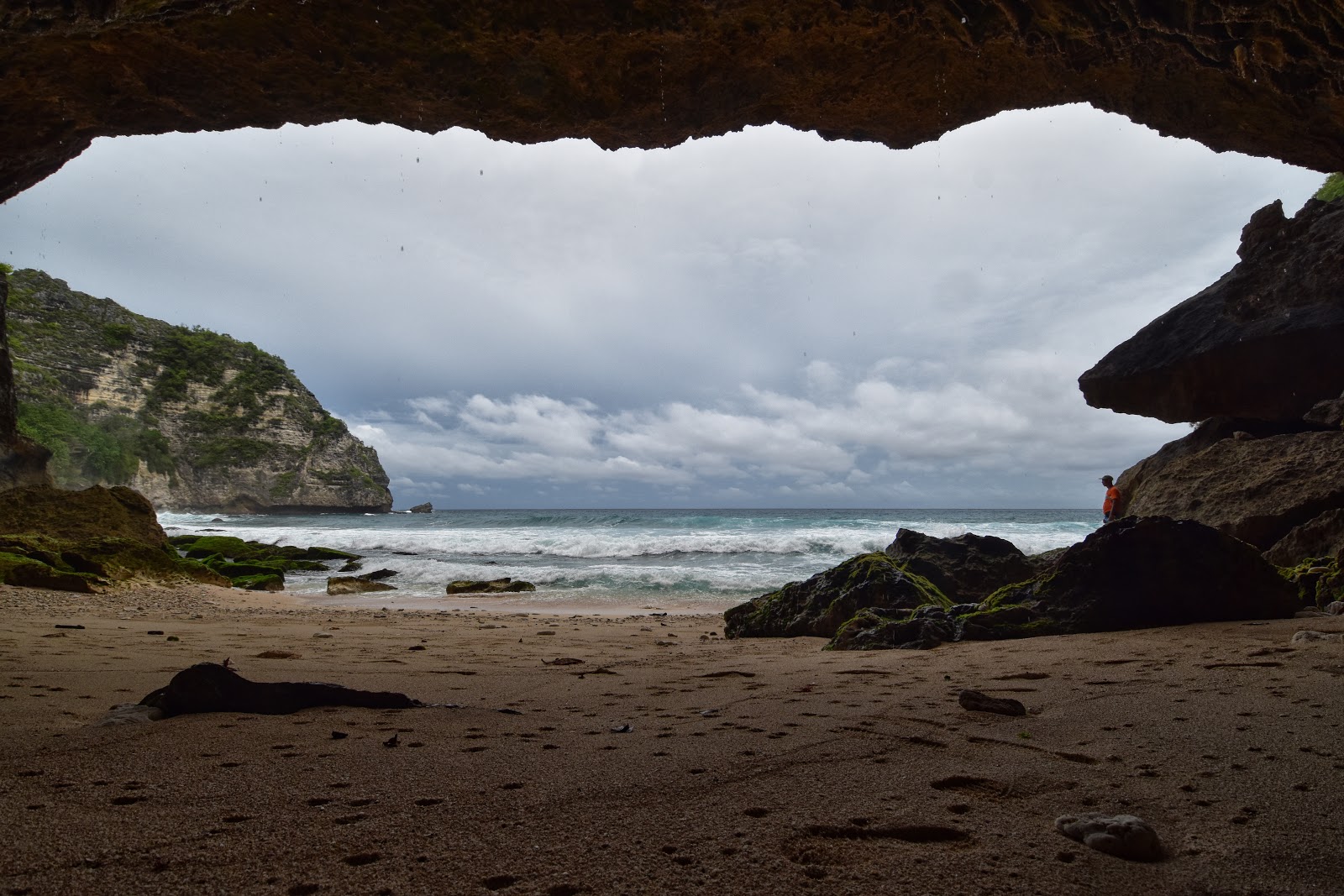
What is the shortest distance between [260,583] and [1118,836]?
14.9m

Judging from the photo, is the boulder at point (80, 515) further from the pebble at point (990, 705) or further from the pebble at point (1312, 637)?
the pebble at point (1312, 637)

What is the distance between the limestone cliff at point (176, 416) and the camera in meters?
45.5

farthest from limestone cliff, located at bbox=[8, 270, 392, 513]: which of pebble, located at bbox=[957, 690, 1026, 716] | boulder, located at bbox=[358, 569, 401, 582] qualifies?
pebble, located at bbox=[957, 690, 1026, 716]

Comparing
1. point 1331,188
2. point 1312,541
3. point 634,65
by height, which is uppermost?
point 1331,188

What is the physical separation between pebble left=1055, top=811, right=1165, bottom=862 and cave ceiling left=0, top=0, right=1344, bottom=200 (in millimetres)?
3664

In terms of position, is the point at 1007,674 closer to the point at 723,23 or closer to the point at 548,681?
the point at 548,681

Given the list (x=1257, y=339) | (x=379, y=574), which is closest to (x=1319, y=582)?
(x=1257, y=339)

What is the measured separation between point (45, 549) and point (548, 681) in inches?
421

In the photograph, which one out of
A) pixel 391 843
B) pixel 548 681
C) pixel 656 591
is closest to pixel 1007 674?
pixel 548 681

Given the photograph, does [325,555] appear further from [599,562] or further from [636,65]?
[636,65]

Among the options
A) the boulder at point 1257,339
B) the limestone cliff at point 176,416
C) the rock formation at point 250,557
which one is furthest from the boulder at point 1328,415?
the limestone cliff at point 176,416

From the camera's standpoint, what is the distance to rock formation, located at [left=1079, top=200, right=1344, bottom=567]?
826 cm

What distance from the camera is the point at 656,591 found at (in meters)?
13.1

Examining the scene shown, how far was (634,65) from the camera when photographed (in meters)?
4.07
